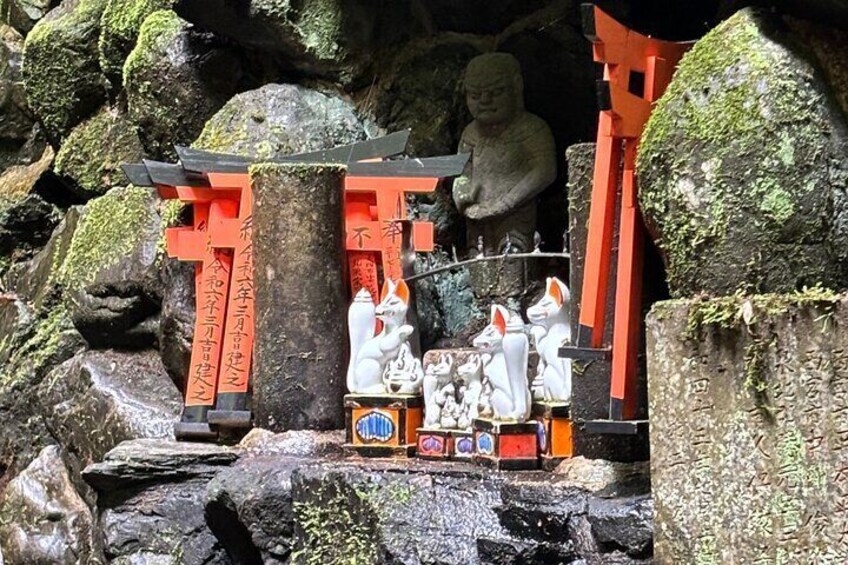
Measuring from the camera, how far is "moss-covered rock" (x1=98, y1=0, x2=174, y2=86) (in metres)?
9.15

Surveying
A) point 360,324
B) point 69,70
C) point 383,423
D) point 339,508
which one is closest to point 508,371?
point 383,423

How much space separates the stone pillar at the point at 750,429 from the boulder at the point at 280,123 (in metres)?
3.90

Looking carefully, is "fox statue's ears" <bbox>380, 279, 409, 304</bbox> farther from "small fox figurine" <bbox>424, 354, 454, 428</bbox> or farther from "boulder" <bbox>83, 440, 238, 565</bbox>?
"boulder" <bbox>83, 440, 238, 565</bbox>

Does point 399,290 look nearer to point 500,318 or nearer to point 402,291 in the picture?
point 402,291

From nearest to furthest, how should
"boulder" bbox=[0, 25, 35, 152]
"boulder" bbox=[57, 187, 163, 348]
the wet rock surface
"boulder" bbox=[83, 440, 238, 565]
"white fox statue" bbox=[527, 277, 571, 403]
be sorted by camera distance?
the wet rock surface, "white fox statue" bbox=[527, 277, 571, 403], "boulder" bbox=[83, 440, 238, 565], "boulder" bbox=[57, 187, 163, 348], "boulder" bbox=[0, 25, 35, 152]

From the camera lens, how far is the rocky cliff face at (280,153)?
4203mm

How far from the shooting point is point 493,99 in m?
7.12

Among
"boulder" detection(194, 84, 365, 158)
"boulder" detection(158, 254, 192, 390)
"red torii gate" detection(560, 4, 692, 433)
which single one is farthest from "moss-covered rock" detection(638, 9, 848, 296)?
"boulder" detection(158, 254, 192, 390)

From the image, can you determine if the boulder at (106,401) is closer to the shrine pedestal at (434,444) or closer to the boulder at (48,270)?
the boulder at (48,270)

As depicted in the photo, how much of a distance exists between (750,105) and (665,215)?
1.56ft

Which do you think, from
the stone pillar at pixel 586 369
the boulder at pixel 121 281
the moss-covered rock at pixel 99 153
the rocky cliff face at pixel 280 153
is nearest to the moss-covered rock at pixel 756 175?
the rocky cliff face at pixel 280 153

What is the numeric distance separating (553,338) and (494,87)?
2.33m

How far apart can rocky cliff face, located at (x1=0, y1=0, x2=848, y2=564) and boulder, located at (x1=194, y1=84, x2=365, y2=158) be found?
2 centimetres

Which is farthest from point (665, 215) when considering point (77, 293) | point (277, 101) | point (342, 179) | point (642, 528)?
point (77, 293)
